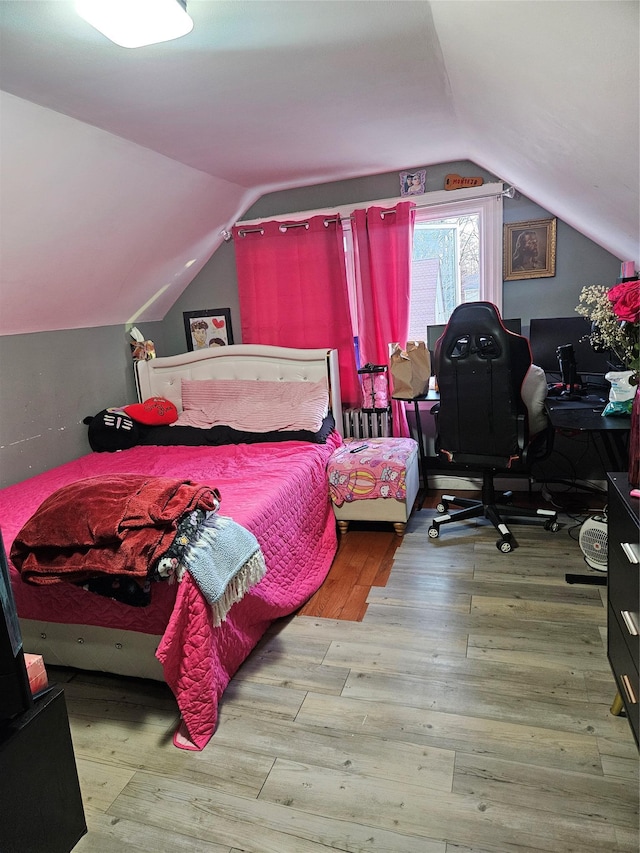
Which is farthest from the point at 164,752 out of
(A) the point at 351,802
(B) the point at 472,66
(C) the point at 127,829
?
(B) the point at 472,66

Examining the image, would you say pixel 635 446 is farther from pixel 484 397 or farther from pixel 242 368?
pixel 242 368

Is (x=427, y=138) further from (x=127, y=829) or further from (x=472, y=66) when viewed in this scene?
(x=127, y=829)

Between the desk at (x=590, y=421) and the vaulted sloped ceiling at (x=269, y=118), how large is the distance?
0.79m

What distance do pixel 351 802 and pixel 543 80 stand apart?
6.88 feet

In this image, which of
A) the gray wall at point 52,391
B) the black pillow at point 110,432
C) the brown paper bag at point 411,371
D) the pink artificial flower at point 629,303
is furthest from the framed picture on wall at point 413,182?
the black pillow at point 110,432

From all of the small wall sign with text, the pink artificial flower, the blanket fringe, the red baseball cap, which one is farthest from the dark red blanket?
the small wall sign with text

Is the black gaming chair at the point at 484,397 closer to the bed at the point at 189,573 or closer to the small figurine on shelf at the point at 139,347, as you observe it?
the bed at the point at 189,573

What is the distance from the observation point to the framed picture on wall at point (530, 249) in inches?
138

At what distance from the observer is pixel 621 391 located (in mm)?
2459

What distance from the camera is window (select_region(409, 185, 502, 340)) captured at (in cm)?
362

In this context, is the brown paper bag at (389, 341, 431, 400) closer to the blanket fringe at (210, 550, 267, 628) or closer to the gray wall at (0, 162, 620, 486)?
the gray wall at (0, 162, 620, 486)

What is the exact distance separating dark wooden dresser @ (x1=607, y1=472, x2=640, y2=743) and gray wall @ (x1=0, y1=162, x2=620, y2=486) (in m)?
2.25

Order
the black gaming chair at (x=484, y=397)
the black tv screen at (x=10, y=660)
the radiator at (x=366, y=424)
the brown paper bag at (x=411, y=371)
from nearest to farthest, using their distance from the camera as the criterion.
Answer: the black tv screen at (x=10, y=660), the black gaming chair at (x=484, y=397), the brown paper bag at (x=411, y=371), the radiator at (x=366, y=424)

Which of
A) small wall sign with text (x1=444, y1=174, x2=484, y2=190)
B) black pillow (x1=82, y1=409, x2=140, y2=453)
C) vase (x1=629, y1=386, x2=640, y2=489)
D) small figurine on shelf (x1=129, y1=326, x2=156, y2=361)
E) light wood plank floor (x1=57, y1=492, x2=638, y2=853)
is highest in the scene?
small wall sign with text (x1=444, y1=174, x2=484, y2=190)
